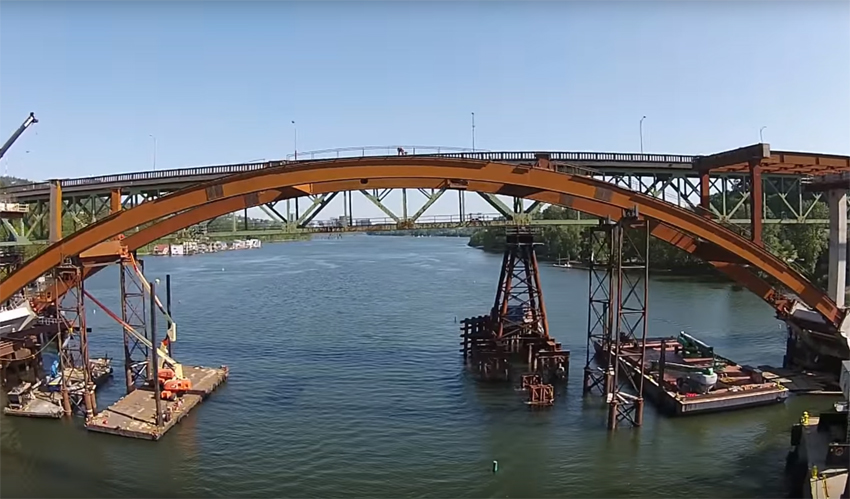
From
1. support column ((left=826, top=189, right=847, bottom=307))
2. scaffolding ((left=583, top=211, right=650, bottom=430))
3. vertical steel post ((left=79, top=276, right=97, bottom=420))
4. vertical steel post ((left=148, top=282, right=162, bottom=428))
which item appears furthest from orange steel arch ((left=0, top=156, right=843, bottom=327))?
support column ((left=826, top=189, right=847, bottom=307))

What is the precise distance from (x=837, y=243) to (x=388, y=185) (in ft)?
73.1

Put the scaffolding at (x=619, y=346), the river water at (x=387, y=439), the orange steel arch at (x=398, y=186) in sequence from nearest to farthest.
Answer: the river water at (x=387, y=439), the orange steel arch at (x=398, y=186), the scaffolding at (x=619, y=346)

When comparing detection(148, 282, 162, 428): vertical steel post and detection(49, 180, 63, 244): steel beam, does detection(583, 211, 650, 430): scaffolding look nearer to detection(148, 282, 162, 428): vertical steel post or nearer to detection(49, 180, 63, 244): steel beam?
detection(148, 282, 162, 428): vertical steel post

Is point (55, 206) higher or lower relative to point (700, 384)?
higher

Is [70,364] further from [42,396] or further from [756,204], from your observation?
[756,204]

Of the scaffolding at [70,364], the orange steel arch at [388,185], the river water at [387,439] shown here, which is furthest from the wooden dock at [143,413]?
the orange steel arch at [388,185]

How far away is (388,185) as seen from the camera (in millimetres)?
22656

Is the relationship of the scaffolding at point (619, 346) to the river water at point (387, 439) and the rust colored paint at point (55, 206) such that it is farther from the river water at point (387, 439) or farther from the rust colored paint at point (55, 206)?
the rust colored paint at point (55, 206)

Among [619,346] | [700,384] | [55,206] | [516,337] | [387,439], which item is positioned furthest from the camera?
[55,206]

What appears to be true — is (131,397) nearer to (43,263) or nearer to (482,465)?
(43,263)

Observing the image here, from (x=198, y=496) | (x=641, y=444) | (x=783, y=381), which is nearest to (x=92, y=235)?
(x=198, y=496)

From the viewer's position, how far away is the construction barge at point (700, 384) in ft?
82.3

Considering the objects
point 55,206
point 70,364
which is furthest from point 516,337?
point 55,206

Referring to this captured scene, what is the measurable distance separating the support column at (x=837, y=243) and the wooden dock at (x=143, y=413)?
1166 inches
